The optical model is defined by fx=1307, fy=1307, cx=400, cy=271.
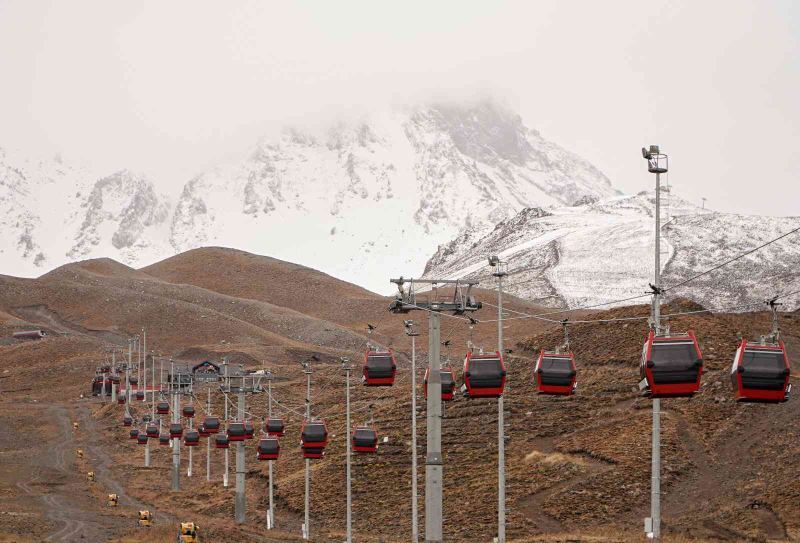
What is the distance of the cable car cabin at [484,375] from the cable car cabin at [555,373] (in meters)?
1.63

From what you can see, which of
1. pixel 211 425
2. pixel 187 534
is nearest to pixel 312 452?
pixel 187 534

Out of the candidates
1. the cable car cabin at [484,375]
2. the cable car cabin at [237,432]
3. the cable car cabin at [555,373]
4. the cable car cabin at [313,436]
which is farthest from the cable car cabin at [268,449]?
the cable car cabin at [555,373]

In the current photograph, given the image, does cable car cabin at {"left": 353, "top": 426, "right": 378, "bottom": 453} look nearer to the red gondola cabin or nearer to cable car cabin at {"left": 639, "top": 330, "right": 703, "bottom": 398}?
the red gondola cabin

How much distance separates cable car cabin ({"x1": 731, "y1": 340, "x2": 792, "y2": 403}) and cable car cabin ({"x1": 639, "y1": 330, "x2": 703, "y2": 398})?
1354mm

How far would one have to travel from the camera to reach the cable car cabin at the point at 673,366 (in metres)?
43.2

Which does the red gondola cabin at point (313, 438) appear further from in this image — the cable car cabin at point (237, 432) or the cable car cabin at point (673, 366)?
the cable car cabin at point (673, 366)

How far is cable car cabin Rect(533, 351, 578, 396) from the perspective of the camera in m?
50.5

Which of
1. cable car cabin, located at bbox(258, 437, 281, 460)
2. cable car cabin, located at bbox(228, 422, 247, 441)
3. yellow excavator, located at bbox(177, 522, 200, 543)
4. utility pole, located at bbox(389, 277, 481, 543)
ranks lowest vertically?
yellow excavator, located at bbox(177, 522, 200, 543)

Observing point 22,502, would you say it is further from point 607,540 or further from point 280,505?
point 607,540

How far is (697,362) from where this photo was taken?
4312 centimetres

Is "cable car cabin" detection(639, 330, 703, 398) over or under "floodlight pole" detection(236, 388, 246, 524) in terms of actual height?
over

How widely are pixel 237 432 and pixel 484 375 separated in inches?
1250

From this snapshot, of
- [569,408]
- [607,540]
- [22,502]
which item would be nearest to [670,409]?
[569,408]

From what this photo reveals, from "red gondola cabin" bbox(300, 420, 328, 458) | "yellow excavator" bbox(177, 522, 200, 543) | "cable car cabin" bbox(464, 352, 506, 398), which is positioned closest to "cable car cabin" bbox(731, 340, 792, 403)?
"cable car cabin" bbox(464, 352, 506, 398)
